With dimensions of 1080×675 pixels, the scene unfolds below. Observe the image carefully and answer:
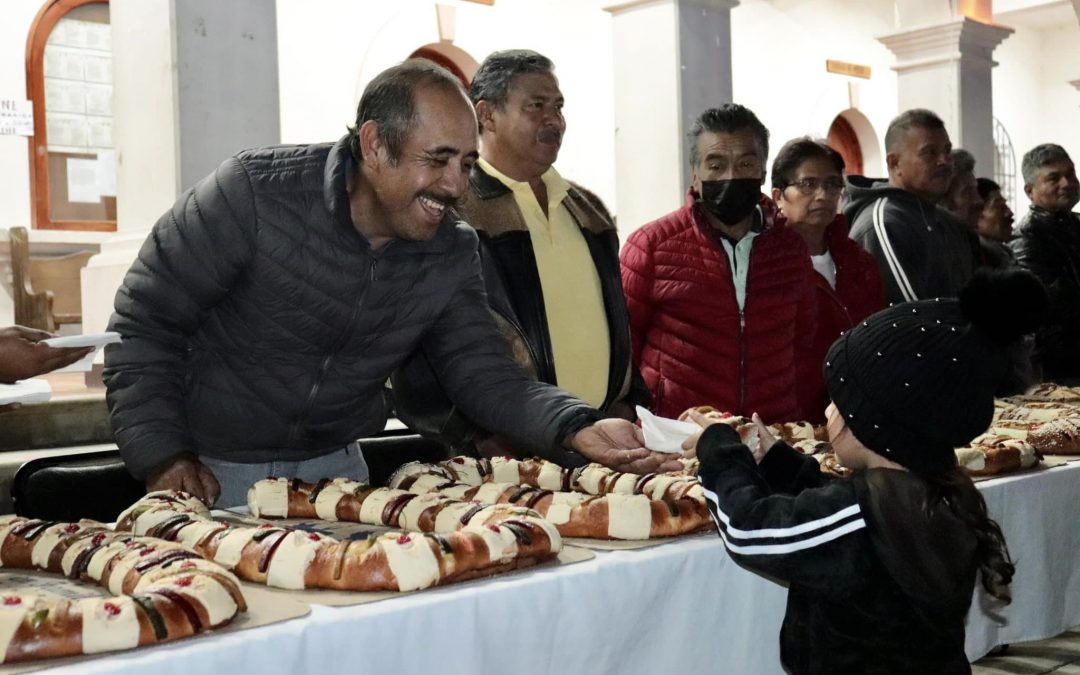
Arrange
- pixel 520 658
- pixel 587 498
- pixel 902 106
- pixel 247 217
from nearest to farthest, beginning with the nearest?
pixel 520 658
pixel 587 498
pixel 247 217
pixel 902 106

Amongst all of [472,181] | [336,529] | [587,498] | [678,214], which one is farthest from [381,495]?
[678,214]

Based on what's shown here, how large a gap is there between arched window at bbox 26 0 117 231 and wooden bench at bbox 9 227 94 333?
1.43 ft

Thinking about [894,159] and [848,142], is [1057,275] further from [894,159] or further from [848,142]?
[848,142]

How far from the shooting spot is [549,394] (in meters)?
2.41

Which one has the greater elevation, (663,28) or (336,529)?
(663,28)

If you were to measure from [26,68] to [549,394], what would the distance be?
6.77 meters

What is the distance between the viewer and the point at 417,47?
8.93m

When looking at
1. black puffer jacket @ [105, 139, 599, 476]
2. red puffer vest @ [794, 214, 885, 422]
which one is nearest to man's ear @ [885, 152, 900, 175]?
red puffer vest @ [794, 214, 885, 422]

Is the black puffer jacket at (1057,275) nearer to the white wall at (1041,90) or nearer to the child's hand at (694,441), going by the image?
the child's hand at (694,441)

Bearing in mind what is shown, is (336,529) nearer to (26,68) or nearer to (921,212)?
(921,212)

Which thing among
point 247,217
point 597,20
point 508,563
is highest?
point 597,20

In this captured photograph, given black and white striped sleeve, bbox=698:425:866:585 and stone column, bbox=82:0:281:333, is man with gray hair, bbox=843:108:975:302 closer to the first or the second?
stone column, bbox=82:0:281:333

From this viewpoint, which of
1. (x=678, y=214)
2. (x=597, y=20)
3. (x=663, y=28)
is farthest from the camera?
(x=597, y=20)

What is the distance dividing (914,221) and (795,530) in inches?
112
